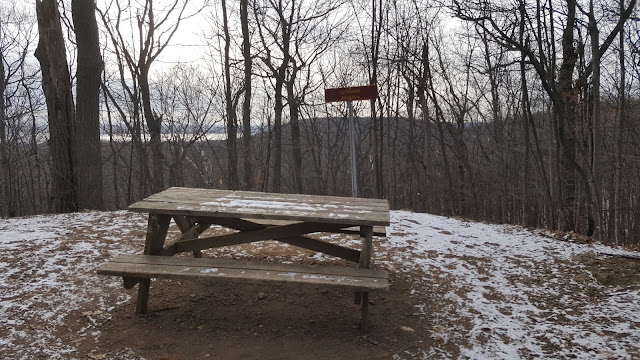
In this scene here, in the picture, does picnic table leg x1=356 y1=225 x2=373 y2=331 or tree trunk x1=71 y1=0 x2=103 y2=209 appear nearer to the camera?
picnic table leg x1=356 y1=225 x2=373 y2=331

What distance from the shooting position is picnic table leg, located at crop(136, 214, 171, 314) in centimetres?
309

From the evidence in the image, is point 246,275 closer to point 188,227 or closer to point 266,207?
point 266,207

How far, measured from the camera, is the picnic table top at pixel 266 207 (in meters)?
2.89

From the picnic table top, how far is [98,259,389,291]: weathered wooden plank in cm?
36

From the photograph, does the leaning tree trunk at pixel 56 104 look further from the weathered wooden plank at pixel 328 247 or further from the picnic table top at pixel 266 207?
the weathered wooden plank at pixel 328 247

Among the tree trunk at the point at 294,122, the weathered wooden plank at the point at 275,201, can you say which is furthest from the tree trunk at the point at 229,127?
the weathered wooden plank at the point at 275,201

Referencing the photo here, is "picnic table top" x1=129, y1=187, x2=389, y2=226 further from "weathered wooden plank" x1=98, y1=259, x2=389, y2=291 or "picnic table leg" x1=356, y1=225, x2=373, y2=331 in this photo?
"weathered wooden plank" x1=98, y1=259, x2=389, y2=291

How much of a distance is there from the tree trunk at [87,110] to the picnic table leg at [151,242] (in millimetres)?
5385

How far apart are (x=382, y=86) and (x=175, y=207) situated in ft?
42.9

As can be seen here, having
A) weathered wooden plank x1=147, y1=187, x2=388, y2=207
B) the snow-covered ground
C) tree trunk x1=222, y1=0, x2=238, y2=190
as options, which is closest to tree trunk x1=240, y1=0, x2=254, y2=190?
tree trunk x1=222, y1=0, x2=238, y2=190

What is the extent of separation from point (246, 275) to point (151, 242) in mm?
896

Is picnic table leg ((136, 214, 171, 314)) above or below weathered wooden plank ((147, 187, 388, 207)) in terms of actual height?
below

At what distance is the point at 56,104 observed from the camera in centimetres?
768

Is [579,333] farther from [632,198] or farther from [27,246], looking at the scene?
[632,198]
